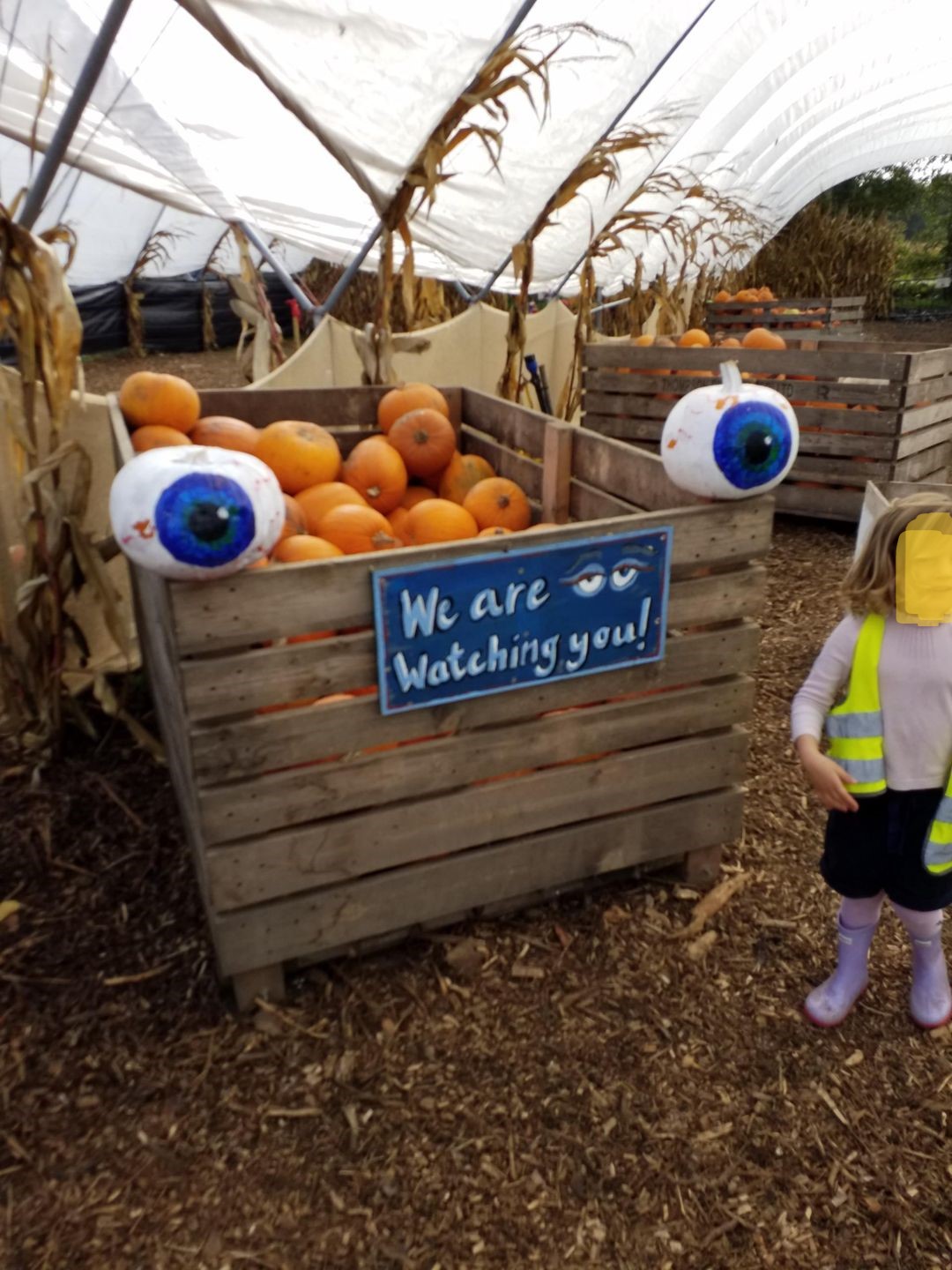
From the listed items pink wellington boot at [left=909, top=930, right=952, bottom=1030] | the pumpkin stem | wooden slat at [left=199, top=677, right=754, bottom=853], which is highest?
the pumpkin stem

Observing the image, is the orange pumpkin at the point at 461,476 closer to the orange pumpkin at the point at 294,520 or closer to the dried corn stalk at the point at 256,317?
the orange pumpkin at the point at 294,520

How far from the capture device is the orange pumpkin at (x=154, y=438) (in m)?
2.63

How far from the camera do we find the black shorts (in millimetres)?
1958

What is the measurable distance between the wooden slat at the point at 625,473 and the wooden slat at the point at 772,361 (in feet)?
10.8

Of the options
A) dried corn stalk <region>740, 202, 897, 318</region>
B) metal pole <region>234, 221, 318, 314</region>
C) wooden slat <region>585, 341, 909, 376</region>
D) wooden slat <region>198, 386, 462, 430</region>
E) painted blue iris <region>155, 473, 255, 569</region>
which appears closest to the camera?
painted blue iris <region>155, 473, 255, 569</region>

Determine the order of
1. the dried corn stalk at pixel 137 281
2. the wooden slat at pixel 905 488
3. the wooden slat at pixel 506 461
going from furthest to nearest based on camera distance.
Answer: the dried corn stalk at pixel 137 281 < the wooden slat at pixel 905 488 < the wooden slat at pixel 506 461

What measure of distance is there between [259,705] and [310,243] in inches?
188

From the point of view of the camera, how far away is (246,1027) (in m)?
2.12

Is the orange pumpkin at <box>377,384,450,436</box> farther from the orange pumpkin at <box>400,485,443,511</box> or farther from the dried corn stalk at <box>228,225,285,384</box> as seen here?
the dried corn stalk at <box>228,225,285,384</box>

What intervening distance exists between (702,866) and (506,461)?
1490mm

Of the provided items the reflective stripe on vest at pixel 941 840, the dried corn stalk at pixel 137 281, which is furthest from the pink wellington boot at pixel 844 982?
the dried corn stalk at pixel 137 281

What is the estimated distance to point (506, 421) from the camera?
3.23 meters

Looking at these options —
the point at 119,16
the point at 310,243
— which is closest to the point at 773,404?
the point at 119,16

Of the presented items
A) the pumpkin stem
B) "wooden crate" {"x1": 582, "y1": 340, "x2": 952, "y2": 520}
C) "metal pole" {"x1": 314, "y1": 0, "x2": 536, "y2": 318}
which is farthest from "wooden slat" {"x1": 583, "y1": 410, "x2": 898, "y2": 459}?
the pumpkin stem
